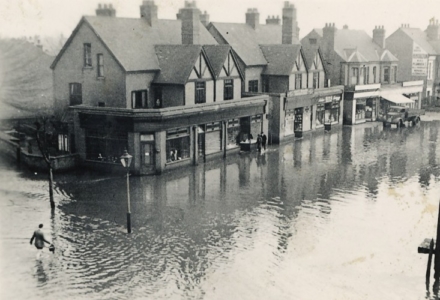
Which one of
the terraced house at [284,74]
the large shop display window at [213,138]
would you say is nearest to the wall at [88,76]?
the large shop display window at [213,138]

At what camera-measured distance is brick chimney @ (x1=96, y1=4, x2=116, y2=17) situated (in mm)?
32406

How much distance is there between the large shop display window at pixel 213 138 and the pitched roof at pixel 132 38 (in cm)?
519

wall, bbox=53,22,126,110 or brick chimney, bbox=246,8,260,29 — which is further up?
brick chimney, bbox=246,8,260,29

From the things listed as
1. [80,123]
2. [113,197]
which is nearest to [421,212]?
[113,197]

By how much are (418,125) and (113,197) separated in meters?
33.9

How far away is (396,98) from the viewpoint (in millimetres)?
51969

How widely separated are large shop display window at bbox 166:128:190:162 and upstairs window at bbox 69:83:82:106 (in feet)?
24.4

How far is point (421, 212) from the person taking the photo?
21.5 m

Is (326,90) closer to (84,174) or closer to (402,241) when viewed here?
(84,174)

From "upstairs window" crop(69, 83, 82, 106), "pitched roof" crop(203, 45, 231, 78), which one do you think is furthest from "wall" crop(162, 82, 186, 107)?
"upstairs window" crop(69, 83, 82, 106)

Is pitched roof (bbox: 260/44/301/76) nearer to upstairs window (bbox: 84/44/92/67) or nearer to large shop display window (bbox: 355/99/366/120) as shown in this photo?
large shop display window (bbox: 355/99/366/120)

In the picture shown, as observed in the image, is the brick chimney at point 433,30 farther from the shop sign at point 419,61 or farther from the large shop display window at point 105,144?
the large shop display window at point 105,144

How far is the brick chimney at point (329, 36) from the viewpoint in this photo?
48.4 meters

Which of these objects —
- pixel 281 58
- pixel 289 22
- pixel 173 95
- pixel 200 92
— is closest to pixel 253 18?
pixel 289 22
